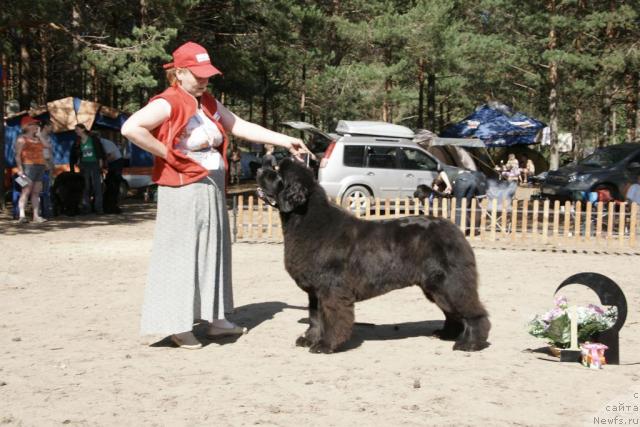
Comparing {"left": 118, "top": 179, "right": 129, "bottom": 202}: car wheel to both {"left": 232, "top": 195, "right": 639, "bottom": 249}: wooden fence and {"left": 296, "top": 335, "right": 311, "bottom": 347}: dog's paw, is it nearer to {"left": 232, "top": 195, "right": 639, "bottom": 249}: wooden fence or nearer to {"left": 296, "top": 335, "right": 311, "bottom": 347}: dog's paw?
{"left": 232, "top": 195, "right": 639, "bottom": 249}: wooden fence

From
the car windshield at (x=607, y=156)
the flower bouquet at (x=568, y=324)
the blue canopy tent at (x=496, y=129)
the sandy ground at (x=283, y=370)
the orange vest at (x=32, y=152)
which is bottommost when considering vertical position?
the sandy ground at (x=283, y=370)

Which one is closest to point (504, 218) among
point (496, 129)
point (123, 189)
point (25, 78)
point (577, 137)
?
point (123, 189)

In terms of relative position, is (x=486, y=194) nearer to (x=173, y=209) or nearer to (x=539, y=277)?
(x=539, y=277)

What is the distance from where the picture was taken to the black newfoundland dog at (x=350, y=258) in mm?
5371

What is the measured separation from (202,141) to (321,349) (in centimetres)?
181

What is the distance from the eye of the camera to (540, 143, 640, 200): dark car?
61.4 ft

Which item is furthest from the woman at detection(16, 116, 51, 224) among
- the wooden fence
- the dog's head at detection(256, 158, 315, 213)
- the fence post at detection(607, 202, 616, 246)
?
the fence post at detection(607, 202, 616, 246)

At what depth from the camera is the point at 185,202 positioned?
17.7 feet

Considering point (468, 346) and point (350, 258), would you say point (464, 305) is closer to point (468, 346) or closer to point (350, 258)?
point (468, 346)

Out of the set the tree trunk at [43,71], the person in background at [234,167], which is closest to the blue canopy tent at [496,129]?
the person in background at [234,167]

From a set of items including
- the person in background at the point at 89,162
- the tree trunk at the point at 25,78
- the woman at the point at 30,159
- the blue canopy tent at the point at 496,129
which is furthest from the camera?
the blue canopy tent at the point at 496,129

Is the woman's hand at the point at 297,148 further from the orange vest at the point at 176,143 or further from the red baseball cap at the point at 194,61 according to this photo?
the red baseball cap at the point at 194,61

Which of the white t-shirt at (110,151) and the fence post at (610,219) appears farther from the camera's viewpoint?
the white t-shirt at (110,151)

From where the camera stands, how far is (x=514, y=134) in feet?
113
